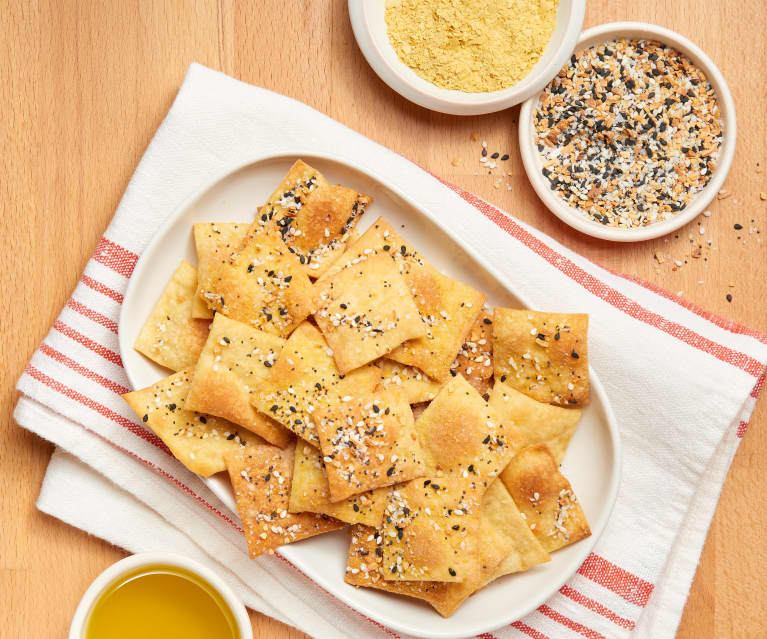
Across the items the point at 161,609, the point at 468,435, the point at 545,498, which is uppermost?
the point at 468,435

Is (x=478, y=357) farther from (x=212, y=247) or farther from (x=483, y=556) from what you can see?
(x=212, y=247)

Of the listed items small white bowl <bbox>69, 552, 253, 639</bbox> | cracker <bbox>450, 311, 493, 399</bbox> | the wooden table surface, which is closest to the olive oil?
small white bowl <bbox>69, 552, 253, 639</bbox>

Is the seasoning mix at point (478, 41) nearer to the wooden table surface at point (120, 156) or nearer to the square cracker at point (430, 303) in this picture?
the wooden table surface at point (120, 156)

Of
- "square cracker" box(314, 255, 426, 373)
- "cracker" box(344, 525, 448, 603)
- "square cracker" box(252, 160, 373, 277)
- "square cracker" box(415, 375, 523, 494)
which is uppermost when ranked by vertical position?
"square cracker" box(252, 160, 373, 277)

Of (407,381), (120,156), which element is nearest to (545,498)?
(407,381)

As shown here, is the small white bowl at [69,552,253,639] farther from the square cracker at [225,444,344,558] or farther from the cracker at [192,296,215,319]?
the cracker at [192,296,215,319]

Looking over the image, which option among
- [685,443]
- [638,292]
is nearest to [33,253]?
[638,292]
